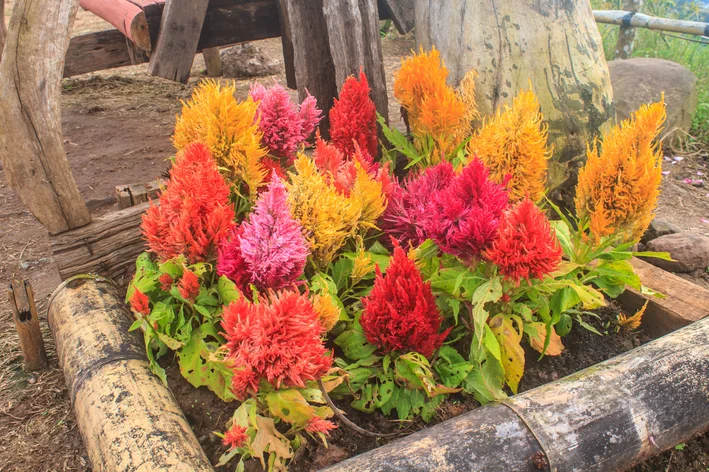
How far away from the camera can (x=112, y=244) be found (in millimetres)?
2650

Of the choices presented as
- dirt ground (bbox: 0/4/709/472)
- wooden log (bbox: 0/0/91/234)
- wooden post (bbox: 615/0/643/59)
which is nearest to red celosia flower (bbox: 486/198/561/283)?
dirt ground (bbox: 0/4/709/472)

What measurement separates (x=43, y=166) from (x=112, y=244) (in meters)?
0.45

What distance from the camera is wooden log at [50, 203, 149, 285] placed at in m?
2.54

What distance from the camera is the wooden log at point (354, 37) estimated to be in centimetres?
299

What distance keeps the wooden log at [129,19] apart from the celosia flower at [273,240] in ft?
9.53

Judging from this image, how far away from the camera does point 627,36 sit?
601 cm

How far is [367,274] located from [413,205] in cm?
32

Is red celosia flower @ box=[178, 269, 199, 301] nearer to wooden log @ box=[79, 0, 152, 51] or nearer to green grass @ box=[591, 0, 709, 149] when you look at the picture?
wooden log @ box=[79, 0, 152, 51]

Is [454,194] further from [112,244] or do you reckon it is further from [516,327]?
[112,244]

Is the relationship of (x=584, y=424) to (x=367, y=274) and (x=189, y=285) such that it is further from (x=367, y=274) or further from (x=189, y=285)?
(x=189, y=285)

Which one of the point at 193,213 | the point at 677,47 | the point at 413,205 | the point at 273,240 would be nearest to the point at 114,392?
the point at 193,213

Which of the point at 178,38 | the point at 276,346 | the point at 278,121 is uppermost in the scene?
the point at 178,38

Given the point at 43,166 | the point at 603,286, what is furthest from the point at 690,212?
the point at 43,166

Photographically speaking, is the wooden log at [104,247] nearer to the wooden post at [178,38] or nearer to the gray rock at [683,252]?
the wooden post at [178,38]
